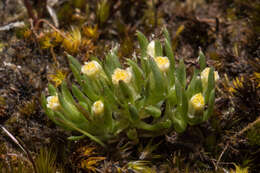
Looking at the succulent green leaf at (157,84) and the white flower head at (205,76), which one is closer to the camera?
the succulent green leaf at (157,84)

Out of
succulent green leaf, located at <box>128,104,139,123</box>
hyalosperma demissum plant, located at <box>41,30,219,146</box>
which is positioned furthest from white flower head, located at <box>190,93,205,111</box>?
succulent green leaf, located at <box>128,104,139,123</box>

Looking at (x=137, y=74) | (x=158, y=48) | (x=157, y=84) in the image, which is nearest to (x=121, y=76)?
(x=137, y=74)

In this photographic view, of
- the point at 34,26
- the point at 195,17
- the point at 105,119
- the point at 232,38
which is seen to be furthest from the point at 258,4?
the point at 34,26

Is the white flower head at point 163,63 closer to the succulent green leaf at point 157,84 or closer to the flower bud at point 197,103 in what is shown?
the succulent green leaf at point 157,84

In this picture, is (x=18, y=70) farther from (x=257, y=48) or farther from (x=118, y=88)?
(x=257, y=48)

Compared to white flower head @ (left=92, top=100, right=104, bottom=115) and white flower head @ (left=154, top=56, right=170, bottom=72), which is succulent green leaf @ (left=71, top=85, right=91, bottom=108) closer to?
white flower head @ (left=92, top=100, right=104, bottom=115)

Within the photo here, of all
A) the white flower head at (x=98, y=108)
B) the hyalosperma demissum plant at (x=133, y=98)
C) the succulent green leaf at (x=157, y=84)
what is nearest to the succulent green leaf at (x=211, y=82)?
the hyalosperma demissum plant at (x=133, y=98)
